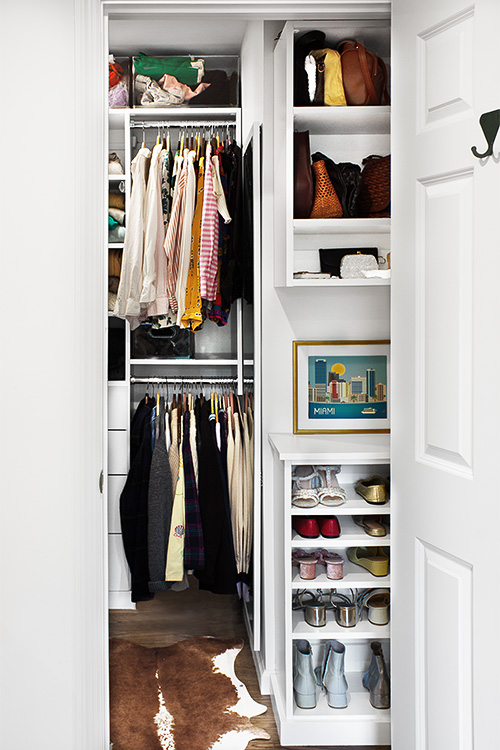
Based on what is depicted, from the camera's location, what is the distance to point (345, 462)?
2.08m

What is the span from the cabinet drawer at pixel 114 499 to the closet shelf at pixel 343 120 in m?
1.75

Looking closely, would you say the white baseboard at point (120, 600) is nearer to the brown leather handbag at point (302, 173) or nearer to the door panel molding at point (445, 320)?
the brown leather handbag at point (302, 173)

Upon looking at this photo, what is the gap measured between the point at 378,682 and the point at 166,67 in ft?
9.12

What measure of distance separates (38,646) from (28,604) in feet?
0.32

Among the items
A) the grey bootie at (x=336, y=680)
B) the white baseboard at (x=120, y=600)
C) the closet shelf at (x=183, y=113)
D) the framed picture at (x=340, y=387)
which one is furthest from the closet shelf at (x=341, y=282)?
the white baseboard at (x=120, y=600)

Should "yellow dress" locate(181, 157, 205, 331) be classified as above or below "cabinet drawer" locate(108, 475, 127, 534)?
above

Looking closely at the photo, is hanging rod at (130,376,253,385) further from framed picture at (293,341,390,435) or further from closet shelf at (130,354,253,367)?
framed picture at (293,341,390,435)

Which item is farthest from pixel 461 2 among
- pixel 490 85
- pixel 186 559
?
pixel 186 559

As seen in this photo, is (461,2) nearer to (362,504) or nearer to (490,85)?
(490,85)

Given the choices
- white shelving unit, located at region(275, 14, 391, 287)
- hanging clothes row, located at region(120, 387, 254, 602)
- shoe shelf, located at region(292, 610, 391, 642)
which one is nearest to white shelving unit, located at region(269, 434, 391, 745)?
shoe shelf, located at region(292, 610, 391, 642)

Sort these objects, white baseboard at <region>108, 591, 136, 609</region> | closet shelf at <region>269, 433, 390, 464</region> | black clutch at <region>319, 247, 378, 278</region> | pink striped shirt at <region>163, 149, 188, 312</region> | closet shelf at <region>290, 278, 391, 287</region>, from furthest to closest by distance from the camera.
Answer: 1. white baseboard at <region>108, 591, 136, 609</region>
2. pink striped shirt at <region>163, 149, 188, 312</region>
3. black clutch at <region>319, 247, 378, 278</region>
4. closet shelf at <region>290, 278, 391, 287</region>
5. closet shelf at <region>269, 433, 390, 464</region>

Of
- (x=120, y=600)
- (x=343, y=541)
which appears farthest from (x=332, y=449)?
(x=120, y=600)

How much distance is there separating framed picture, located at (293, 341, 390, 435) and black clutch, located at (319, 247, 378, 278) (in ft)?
0.86

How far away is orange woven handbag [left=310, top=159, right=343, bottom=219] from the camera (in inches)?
87.1
